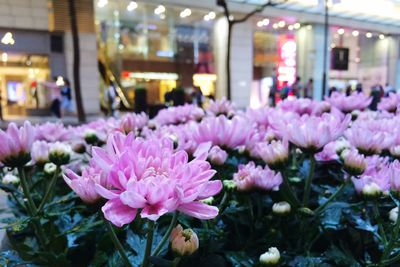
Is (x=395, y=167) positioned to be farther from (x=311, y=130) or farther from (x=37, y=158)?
(x=37, y=158)

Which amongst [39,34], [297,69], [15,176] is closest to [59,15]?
[39,34]

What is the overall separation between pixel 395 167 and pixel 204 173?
0.44 m

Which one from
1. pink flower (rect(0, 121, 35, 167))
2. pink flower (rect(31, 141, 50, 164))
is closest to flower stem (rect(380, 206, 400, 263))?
pink flower (rect(0, 121, 35, 167))

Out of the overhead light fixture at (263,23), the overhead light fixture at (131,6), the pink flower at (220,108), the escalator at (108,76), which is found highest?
the overhead light fixture at (131,6)

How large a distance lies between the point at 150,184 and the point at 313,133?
0.46 meters

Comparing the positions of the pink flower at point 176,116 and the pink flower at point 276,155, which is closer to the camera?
the pink flower at point 276,155

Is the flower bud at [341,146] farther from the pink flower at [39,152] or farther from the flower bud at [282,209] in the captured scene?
the pink flower at [39,152]

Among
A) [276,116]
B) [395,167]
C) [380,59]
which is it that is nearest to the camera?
[395,167]

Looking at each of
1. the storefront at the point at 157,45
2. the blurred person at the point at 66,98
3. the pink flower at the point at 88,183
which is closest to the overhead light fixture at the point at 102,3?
the storefront at the point at 157,45

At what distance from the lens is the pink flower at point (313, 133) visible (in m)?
0.88

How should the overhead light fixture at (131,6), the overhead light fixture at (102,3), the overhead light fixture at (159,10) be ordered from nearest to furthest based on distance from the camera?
the overhead light fixture at (102,3)
the overhead light fixture at (131,6)
the overhead light fixture at (159,10)

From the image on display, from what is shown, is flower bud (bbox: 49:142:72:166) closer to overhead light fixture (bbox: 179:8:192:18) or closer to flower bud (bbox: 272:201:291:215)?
flower bud (bbox: 272:201:291:215)

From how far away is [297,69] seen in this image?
19.6 metres

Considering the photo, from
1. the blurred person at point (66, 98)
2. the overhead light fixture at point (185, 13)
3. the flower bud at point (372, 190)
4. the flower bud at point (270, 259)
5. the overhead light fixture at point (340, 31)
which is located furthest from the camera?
the overhead light fixture at point (340, 31)
